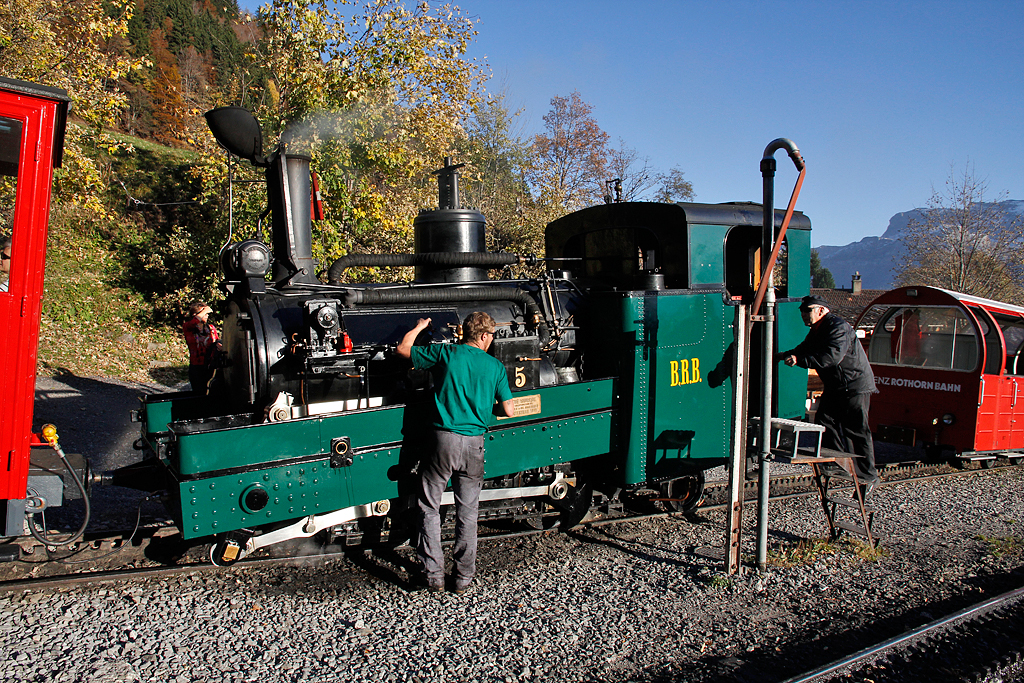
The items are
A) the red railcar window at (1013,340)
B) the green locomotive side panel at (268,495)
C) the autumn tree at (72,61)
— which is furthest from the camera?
the autumn tree at (72,61)

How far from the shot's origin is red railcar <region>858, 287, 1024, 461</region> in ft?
23.3

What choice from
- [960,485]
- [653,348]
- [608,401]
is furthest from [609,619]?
[960,485]

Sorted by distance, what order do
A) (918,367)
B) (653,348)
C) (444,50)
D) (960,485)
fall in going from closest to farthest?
1. (653,348)
2. (960,485)
3. (918,367)
4. (444,50)

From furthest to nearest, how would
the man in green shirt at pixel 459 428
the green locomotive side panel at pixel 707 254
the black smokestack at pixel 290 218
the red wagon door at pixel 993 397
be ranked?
the red wagon door at pixel 993 397 < the green locomotive side panel at pixel 707 254 < the black smokestack at pixel 290 218 < the man in green shirt at pixel 459 428

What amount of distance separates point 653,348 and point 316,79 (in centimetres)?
1071

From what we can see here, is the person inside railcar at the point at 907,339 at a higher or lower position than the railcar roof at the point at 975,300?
lower

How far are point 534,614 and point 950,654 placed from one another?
7.16 feet

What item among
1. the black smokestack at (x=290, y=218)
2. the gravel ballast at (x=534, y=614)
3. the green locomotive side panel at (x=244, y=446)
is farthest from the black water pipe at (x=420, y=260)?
the gravel ballast at (x=534, y=614)

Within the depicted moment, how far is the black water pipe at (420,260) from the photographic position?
4.52 metres

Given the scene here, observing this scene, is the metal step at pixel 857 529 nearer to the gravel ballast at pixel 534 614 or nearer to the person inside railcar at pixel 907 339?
the gravel ballast at pixel 534 614

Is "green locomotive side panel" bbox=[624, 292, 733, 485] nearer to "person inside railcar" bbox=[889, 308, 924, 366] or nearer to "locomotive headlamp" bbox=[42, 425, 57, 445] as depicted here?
"locomotive headlamp" bbox=[42, 425, 57, 445]

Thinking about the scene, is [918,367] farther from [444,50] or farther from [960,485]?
[444,50]

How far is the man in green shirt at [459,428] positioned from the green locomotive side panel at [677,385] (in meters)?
1.21

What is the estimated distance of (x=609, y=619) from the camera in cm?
371
